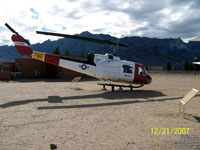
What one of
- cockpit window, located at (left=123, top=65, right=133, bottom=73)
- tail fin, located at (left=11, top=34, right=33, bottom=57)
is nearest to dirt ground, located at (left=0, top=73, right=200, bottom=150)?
tail fin, located at (left=11, top=34, right=33, bottom=57)

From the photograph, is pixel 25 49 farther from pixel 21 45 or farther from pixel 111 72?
pixel 111 72

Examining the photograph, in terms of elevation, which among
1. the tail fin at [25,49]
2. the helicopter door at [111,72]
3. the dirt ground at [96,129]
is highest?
the tail fin at [25,49]

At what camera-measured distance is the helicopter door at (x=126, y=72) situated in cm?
1451

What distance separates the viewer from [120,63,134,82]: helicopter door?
571 inches

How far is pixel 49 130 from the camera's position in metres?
5.15

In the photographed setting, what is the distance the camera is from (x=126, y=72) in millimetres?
14562

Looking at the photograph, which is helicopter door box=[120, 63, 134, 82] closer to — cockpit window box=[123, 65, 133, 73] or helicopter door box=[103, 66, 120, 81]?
cockpit window box=[123, 65, 133, 73]

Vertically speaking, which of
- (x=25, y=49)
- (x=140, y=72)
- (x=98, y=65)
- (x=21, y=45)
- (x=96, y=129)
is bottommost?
(x=96, y=129)

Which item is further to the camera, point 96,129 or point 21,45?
point 21,45
